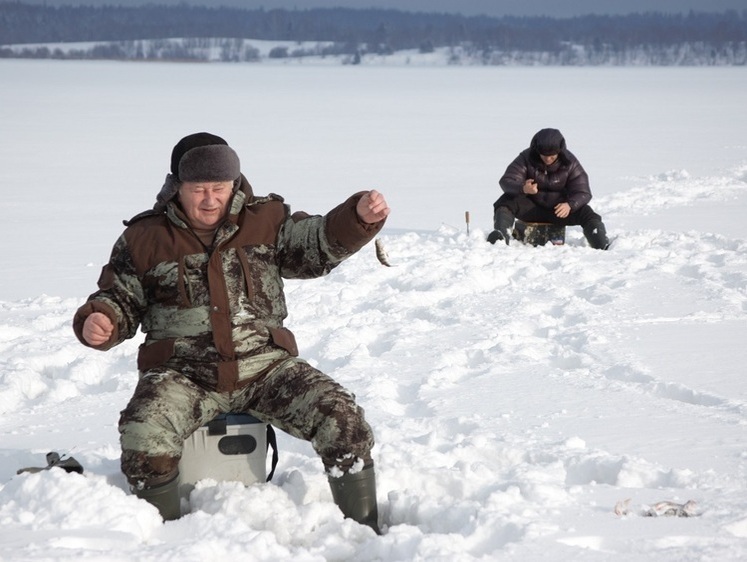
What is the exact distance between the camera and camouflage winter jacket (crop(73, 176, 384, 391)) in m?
3.18

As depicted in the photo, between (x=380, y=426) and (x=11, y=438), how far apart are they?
1425 millimetres

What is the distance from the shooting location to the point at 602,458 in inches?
131

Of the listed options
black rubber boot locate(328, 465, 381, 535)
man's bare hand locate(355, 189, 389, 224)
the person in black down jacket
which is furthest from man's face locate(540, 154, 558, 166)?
black rubber boot locate(328, 465, 381, 535)

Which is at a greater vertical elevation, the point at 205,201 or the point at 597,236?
the point at 205,201

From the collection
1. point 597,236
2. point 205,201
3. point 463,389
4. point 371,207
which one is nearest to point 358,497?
point 371,207

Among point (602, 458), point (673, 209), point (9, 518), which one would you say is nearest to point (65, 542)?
point (9, 518)

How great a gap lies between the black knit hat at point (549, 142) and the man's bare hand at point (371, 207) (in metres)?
4.68

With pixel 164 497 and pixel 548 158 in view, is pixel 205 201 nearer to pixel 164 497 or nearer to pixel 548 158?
pixel 164 497

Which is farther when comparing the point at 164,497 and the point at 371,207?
the point at 371,207

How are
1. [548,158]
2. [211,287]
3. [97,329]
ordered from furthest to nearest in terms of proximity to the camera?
[548,158], [211,287], [97,329]

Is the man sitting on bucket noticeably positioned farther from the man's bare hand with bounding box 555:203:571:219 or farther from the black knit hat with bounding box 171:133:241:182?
the man's bare hand with bounding box 555:203:571:219

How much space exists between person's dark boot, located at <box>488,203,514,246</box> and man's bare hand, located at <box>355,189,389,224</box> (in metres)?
4.38

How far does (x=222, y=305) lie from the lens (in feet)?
10.4

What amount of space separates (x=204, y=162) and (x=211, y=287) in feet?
1.30
